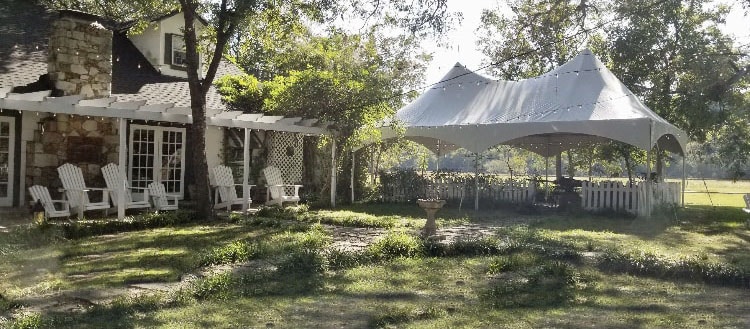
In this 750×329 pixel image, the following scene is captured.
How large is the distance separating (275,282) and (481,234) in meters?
4.57

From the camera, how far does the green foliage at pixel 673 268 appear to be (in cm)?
614

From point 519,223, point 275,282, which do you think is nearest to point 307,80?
Result: point 519,223

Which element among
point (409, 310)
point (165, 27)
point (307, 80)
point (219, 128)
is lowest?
point (409, 310)

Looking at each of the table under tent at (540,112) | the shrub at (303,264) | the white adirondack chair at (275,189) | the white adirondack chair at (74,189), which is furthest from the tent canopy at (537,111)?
the shrub at (303,264)

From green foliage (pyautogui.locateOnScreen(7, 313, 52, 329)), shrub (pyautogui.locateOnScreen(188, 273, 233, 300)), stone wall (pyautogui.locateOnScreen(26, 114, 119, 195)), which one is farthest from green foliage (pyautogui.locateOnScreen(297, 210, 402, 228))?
Answer: green foliage (pyautogui.locateOnScreen(7, 313, 52, 329))

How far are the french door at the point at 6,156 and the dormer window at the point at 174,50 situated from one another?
4674 millimetres

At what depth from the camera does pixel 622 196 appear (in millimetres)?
13211

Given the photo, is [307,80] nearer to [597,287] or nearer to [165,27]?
[165,27]

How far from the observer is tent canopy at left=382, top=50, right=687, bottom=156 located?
41.5 ft

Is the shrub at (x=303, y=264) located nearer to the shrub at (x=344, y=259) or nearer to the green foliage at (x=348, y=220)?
the shrub at (x=344, y=259)

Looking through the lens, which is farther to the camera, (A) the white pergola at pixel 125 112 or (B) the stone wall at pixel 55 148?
(B) the stone wall at pixel 55 148

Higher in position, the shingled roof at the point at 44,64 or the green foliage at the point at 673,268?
the shingled roof at the point at 44,64

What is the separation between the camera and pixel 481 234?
951 cm

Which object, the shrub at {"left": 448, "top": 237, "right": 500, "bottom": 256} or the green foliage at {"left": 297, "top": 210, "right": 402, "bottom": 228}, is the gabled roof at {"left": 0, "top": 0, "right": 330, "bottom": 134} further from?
the shrub at {"left": 448, "top": 237, "right": 500, "bottom": 256}
